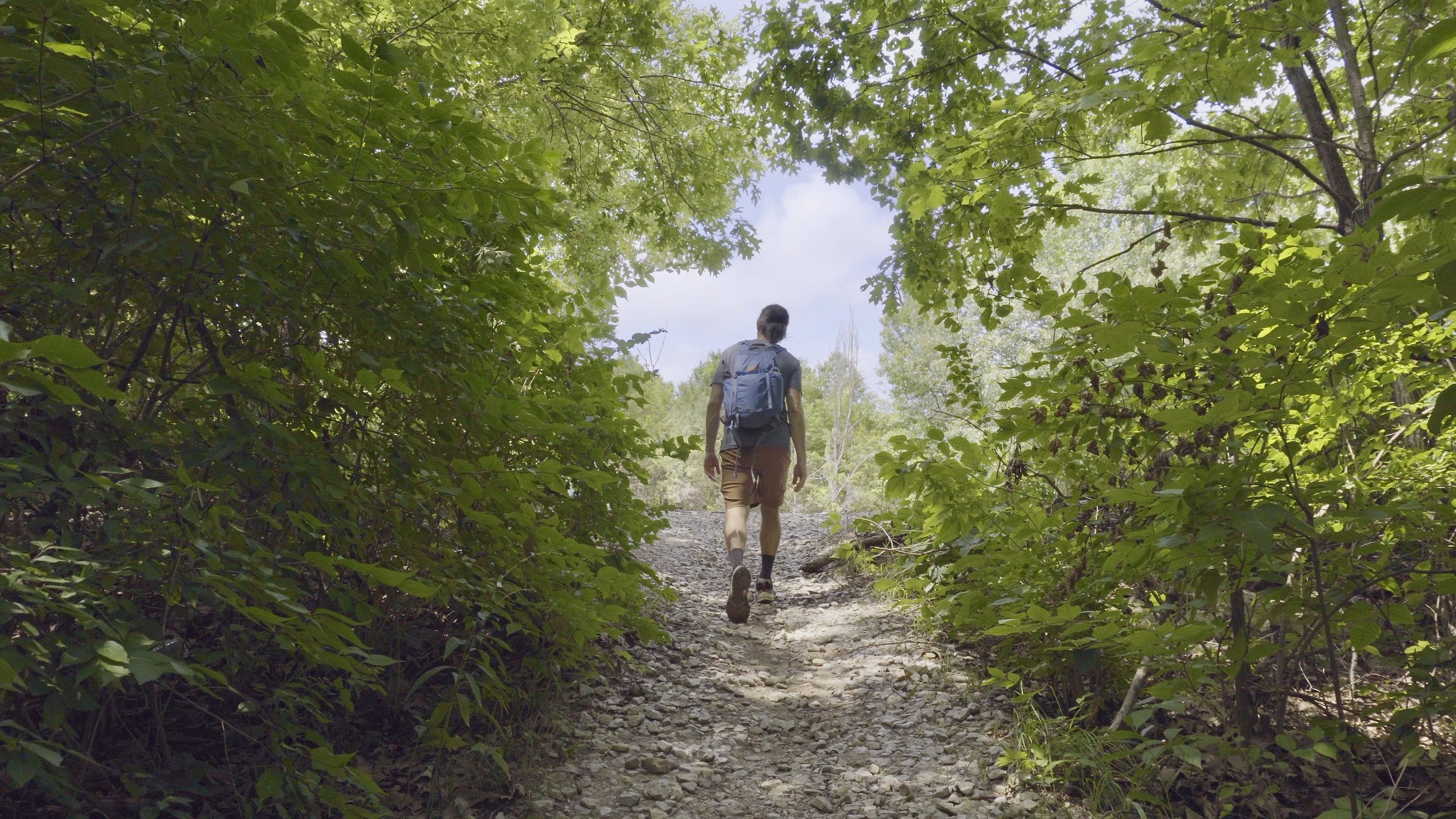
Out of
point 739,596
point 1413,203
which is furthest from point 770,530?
point 1413,203

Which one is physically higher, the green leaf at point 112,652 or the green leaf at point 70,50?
the green leaf at point 70,50

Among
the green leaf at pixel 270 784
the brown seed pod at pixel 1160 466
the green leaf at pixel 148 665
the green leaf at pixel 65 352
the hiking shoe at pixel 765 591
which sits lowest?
the hiking shoe at pixel 765 591

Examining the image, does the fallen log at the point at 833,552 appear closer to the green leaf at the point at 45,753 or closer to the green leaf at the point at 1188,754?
the green leaf at the point at 1188,754

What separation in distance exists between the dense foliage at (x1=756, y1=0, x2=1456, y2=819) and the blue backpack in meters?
1.56

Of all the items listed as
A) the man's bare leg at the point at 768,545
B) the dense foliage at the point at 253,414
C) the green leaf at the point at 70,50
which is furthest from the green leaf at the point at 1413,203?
the man's bare leg at the point at 768,545

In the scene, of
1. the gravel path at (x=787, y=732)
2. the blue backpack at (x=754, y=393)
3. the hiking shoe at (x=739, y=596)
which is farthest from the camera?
the blue backpack at (x=754, y=393)

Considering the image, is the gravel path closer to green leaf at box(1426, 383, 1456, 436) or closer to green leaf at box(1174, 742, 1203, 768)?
green leaf at box(1174, 742, 1203, 768)

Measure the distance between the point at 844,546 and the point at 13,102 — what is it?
4751 mm

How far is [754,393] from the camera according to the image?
5.46m

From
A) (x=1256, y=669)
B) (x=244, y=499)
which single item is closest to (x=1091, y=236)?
(x=1256, y=669)

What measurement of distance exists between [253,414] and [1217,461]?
2840mm

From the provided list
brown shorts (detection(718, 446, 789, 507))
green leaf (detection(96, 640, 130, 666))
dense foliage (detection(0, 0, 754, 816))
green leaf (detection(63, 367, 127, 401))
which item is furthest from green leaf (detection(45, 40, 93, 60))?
brown shorts (detection(718, 446, 789, 507))

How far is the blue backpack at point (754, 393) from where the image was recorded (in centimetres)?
545

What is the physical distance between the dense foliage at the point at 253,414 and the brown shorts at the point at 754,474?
2624 millimetres
